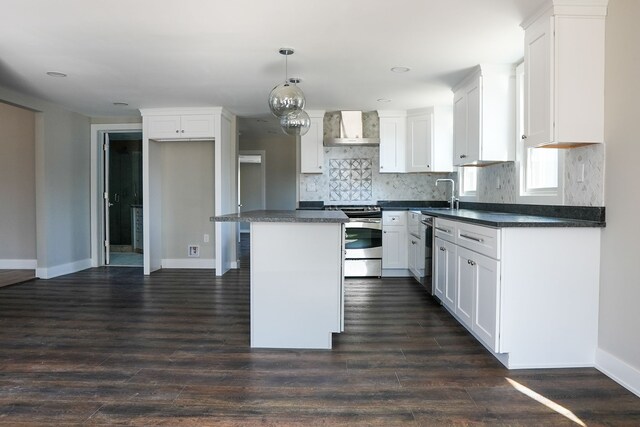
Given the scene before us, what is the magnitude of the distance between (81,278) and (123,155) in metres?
2.13

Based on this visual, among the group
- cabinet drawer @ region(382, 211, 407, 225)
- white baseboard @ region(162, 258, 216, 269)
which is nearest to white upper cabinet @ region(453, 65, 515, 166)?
cabinet drawer @ region(382, 211, 407, 225)

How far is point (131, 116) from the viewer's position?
19.4 ft

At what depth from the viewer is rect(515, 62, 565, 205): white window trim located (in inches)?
113

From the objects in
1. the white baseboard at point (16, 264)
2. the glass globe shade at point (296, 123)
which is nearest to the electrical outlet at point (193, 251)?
the white baseboard at point (16, 264)

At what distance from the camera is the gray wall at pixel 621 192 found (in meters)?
2.17

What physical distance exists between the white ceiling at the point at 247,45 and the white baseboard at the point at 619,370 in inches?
84.2

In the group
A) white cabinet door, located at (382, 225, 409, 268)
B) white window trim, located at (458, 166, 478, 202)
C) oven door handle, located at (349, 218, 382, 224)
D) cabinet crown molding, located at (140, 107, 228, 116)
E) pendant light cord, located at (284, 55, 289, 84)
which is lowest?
white cabinet door, located at (382, 225, 409, 268)

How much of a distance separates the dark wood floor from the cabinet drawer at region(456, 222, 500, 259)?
2.21 ft

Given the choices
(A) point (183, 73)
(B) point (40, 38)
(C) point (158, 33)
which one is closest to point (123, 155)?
(A) point (183, 73)

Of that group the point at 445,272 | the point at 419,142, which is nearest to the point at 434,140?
the point at 419,142

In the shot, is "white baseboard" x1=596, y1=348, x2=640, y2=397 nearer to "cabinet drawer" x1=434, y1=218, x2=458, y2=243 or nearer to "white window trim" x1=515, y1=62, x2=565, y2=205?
"white window trim" x1=515, y1=62, x2=565, y2=205

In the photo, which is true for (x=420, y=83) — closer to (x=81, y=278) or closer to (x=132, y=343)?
(x=132, y=343)

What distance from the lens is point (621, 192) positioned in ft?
7.46

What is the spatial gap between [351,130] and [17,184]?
185 inches
